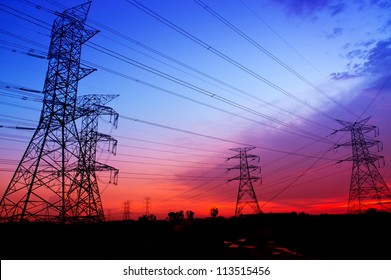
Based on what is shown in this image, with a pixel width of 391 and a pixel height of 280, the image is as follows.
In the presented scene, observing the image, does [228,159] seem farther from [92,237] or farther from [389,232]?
[92,237]

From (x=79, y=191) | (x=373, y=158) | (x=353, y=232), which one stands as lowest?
(x=353, y=232)

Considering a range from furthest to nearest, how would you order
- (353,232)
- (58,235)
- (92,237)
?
1. (353,232)
2. (92,237)
3. (58,235)

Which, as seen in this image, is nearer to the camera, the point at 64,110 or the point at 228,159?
the point at 64,110

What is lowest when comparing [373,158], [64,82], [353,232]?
[353,232]

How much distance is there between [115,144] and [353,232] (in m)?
25.4

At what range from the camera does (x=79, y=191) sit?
1082 inches

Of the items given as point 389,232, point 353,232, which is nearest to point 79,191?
point 353,232

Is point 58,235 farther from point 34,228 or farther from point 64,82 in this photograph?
point 64,82

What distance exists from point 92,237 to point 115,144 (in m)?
15.8
